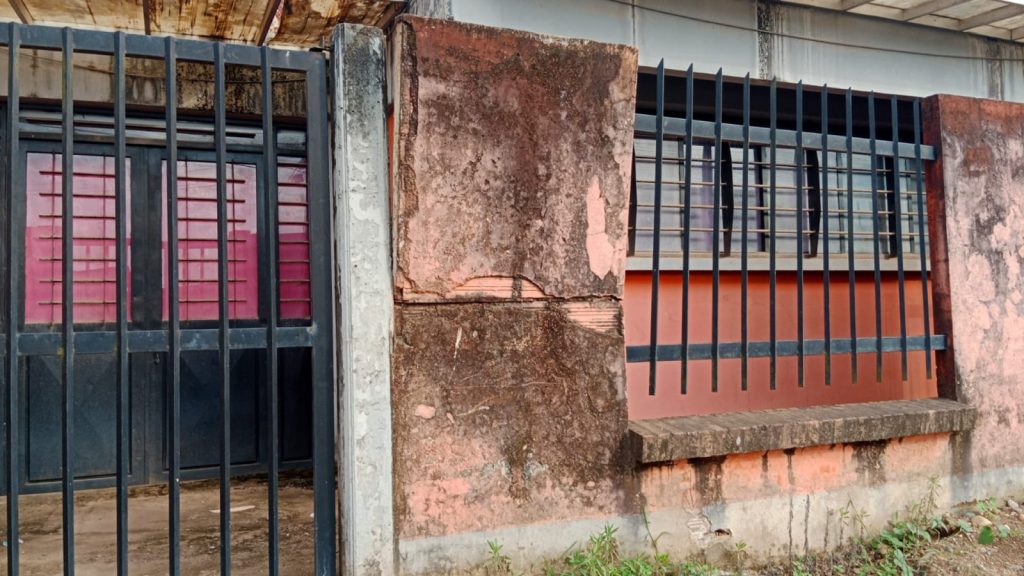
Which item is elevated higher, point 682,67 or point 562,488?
point 682,67

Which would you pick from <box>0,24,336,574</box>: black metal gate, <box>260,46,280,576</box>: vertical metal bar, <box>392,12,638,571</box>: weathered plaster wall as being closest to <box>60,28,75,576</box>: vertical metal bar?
<box>260,46,280,576</box>: vertical metal bar

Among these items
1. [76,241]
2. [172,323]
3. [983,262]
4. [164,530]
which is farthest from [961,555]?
[76,241]

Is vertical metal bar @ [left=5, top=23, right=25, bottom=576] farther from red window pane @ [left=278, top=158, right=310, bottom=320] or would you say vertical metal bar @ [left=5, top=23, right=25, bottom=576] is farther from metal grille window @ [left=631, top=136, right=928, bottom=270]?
metal grille window @ [left=631, top=136, right=928, bottom=270]

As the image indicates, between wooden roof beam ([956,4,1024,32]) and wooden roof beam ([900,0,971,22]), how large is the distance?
0.47m

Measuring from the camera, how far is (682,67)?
20.2ft

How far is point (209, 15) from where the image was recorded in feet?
16.1

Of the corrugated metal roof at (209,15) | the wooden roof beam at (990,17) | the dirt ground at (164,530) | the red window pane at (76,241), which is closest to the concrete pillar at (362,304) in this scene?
the dirt ground at (164,530)

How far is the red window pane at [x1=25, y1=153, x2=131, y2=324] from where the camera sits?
515 centimetres

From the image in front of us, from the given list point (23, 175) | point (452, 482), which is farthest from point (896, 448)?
point (23, 175)

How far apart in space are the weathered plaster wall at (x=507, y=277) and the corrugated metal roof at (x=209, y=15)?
2.20 m

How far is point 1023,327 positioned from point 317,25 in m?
4.85

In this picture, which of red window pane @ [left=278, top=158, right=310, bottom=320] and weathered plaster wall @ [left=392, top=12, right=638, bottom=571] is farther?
red window pane @ [left=278, top=158, right=310, bottom=320]

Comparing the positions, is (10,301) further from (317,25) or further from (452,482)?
(317,25)

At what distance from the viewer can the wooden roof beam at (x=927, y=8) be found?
249 inches
